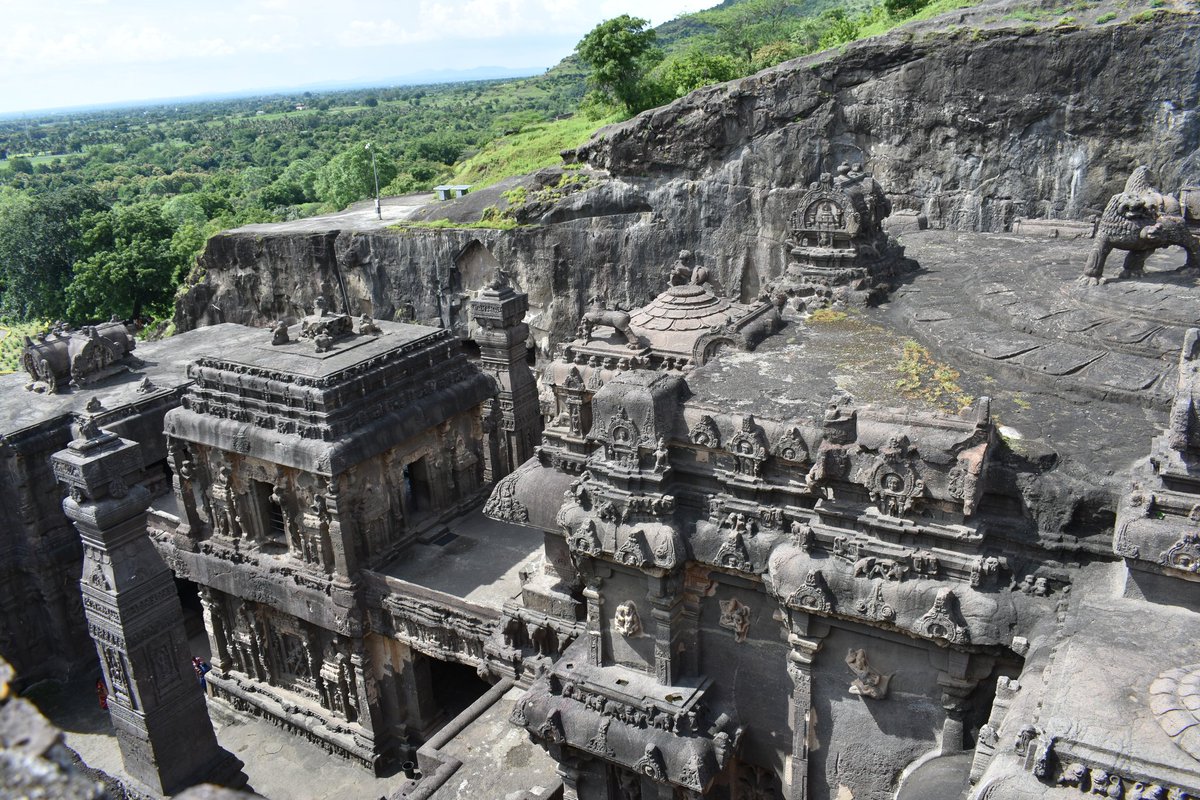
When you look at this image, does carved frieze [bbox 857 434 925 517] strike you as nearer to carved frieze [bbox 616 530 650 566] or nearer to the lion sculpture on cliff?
carved frieze [bbox 616 530 650 566]

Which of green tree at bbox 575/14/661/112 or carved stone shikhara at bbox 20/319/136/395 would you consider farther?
green tree at bbox 575/14/661/112

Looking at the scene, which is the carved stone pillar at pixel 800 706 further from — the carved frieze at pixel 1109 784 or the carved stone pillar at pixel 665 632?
the carved frieze at pixel 1109 784

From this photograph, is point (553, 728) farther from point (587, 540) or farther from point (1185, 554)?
point (1185, 554)

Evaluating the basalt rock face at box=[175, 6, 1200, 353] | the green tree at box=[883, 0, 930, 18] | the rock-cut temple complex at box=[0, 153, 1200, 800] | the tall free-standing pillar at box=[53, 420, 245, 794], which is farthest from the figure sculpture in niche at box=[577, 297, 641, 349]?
the green tree at box=[883, 0, 930, 18]

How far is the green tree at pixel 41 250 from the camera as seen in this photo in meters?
55.5

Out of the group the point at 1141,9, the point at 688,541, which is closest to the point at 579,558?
the point at 688,541

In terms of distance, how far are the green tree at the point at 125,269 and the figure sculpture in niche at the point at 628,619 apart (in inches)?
1869

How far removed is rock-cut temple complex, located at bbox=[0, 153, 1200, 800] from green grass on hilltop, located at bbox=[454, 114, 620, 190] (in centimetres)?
2348

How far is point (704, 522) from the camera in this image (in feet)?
38.3

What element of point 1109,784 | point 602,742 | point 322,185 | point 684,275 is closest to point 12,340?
point 322,185

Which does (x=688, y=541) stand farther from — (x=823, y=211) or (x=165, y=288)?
(x=165, y=288)

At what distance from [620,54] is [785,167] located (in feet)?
42.7

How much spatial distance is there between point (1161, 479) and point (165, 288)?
180 feet

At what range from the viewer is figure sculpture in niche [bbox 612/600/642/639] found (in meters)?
12.2
